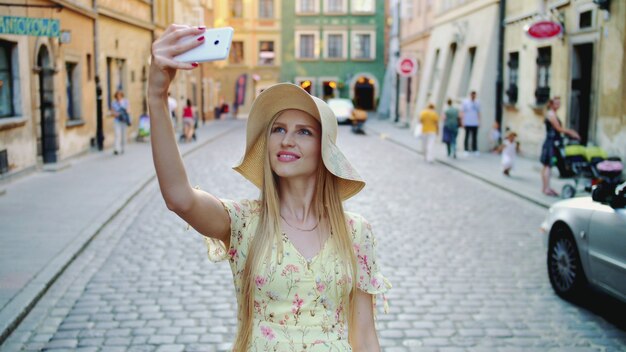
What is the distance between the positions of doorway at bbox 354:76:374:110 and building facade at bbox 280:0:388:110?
229 centimetres

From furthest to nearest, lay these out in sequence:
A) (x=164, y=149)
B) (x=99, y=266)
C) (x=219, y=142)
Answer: (x=219, y=142), (x=99, y=266), (x=164, y=149)

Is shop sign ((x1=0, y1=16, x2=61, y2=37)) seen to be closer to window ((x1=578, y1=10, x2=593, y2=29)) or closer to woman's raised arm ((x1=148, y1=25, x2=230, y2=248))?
woman's raised arm ((x1=148, y1=25, x2=230, y2=248))

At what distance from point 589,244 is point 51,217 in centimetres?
749

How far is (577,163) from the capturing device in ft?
44.6

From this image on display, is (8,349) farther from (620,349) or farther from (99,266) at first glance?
(620,349)

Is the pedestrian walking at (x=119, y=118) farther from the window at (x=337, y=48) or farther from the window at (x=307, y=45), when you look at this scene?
the window at (x=337, y=48)

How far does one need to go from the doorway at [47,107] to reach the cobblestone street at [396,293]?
6.40 m

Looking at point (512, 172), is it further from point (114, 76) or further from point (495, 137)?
point (114, 76)

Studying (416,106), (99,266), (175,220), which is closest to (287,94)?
(99,266)

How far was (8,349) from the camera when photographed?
5.60m

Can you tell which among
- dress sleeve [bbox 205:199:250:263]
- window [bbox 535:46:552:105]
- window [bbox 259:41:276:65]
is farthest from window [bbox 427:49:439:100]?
Result: dress sleeve [bbox 205:199:250:263]

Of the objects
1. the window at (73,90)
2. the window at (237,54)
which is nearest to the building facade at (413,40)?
the window at (237,54)

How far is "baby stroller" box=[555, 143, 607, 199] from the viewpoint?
13250 millimetres

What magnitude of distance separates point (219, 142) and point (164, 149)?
87.3 ft
